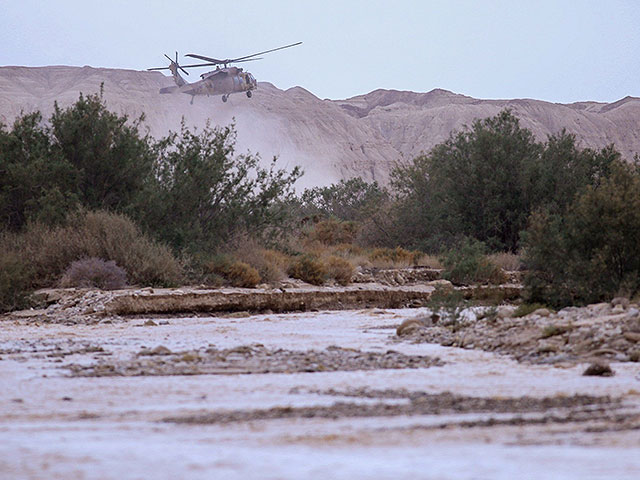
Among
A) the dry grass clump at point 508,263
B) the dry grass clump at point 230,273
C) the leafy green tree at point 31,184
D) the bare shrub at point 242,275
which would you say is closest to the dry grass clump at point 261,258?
the dry grass clump at point 230,273

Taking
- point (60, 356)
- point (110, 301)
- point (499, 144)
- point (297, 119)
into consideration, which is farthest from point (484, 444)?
point (297, 119)

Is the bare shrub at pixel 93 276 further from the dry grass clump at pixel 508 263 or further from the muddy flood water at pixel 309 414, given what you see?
the dry grass clump at pixel 508 263

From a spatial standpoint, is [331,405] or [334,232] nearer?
[331,405]

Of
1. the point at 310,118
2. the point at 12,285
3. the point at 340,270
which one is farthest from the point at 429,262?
the point at 310,118

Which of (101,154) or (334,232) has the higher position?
(101,154)

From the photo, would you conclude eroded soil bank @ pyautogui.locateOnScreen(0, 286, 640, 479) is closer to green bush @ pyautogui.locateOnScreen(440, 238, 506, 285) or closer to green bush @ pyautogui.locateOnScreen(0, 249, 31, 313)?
green bush @ pyautogui.locateOnScreen(0, 249, 31, 313)

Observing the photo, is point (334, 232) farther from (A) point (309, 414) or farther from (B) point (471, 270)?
→ (A) point (309, 414)

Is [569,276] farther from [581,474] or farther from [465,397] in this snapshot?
[581,474]

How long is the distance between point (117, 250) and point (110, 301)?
3.23 m

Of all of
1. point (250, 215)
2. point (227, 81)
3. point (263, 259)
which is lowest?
point (263, 259)

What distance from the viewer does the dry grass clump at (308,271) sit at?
72.8ft

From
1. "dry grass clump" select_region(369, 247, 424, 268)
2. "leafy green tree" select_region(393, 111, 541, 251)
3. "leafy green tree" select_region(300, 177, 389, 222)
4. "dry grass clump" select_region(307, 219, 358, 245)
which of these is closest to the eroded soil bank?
"dry grass clump" select_region(369, 247, 424, 268)

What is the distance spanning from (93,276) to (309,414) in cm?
1394

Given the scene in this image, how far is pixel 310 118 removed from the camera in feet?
310
